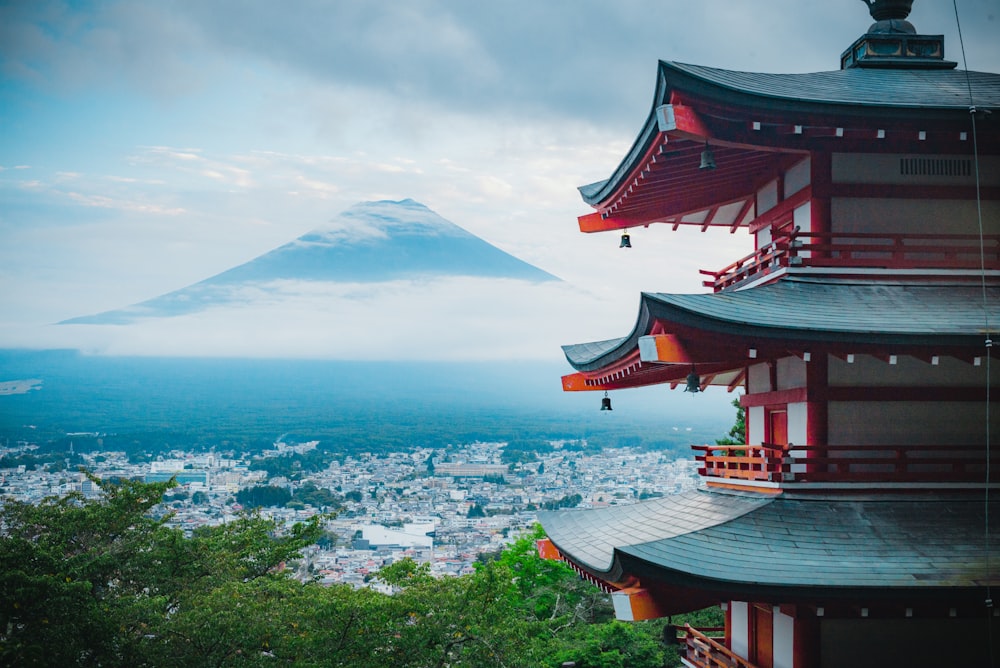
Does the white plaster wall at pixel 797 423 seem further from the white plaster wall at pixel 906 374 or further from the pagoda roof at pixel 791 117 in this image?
the pagoda roof at pixel 791 117

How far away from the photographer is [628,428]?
149m

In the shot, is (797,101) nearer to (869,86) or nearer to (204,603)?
(869,86)

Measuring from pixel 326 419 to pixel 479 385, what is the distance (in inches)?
2880

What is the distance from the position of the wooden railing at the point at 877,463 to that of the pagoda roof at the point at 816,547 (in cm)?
19

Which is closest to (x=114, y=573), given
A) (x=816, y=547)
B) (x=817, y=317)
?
(x=816, y=547)

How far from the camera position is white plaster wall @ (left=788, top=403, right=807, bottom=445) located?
8938mm

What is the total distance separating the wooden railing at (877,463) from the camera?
8562mm

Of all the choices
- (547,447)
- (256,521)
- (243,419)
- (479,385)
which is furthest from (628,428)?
(256,521)

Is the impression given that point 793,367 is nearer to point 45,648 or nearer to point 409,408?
point 45,648

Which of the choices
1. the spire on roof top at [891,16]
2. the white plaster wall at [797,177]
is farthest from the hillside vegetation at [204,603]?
the spire on roof top at [891,16]

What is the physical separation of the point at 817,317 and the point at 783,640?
10.1 feet

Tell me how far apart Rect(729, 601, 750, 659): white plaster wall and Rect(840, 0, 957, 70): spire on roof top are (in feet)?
20.1

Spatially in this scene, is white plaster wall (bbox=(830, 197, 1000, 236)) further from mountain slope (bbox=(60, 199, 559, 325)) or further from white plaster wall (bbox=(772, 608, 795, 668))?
mountain slope (bbox=(60, 199, 559, 325))

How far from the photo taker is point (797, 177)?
9.66 metres
